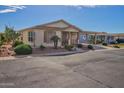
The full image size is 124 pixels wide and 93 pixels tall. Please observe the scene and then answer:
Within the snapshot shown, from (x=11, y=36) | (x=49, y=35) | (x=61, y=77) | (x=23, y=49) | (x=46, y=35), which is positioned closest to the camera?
(x=61, y=77)

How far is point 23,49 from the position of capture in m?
8.84

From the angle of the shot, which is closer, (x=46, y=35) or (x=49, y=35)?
(x=49, y=35)

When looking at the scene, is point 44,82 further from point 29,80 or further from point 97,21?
point 97,21

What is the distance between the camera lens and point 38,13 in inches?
227

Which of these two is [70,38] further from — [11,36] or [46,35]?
[11,36]

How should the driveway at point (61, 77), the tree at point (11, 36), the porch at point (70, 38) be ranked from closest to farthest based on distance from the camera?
1. the driveway at point (61, 77)
2. the tree at point (11, 36)
3. the porch at point (70, 38)

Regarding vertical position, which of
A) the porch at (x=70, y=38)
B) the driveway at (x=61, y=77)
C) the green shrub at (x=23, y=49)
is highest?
the porch at (x=70, y=38)

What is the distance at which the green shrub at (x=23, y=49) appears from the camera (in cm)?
869

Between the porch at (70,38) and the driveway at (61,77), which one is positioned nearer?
the driveway at (61,77)

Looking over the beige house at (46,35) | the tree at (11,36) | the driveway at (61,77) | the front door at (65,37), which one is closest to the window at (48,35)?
the beige house at (46,35)

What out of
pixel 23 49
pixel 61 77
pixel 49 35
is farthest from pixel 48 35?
pixel 61 77

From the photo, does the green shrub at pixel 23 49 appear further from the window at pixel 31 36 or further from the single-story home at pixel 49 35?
the window at pixel 31 36

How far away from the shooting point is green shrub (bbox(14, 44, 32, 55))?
8.69 metres
